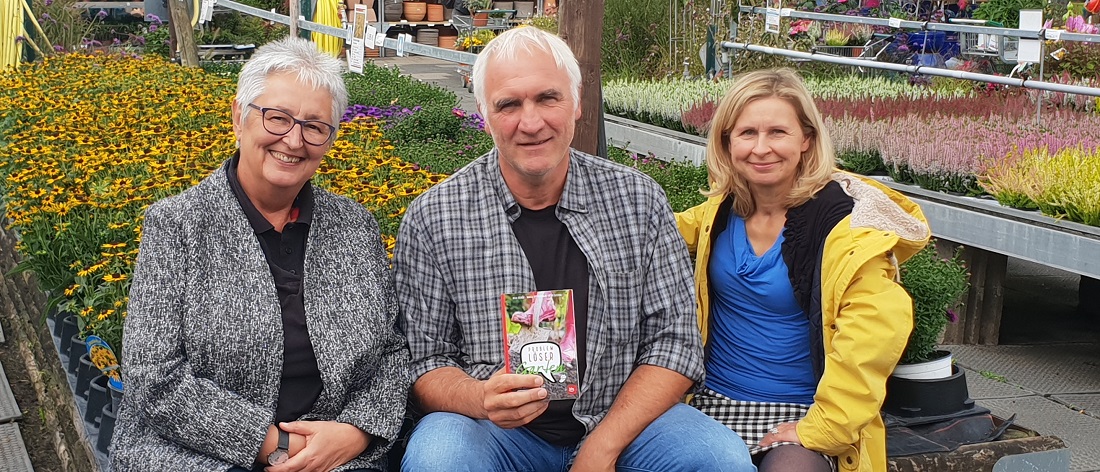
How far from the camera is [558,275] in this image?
9.10ft

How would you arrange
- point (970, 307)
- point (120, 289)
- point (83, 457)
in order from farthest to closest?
point (970, 307) → point (83, 457) → point (120, 289)

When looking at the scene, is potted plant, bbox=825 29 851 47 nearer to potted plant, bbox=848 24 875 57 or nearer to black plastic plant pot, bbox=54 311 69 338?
potted plant, bbox=848 24 875 57

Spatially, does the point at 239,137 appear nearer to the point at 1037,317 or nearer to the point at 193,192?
the point at 193,192

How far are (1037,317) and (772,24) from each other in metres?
3.22

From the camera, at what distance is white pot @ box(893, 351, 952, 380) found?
324 centimetres

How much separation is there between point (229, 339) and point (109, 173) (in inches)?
111

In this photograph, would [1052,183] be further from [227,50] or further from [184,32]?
[227,50]

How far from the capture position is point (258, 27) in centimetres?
1766

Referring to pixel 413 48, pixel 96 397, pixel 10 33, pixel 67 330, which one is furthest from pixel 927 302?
pixel 10 33

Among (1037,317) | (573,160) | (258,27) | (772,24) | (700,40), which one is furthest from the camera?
(258,27)

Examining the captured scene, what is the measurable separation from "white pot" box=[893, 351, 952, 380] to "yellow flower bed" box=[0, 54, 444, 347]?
5.72 feet

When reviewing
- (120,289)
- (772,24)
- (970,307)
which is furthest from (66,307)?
(772,24)

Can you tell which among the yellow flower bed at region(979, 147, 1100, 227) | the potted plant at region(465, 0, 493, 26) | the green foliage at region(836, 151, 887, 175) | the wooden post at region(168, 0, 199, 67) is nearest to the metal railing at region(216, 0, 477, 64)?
the wooden post at region(168, 0, 199, 67)

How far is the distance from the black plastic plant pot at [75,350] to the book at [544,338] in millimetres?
2416
